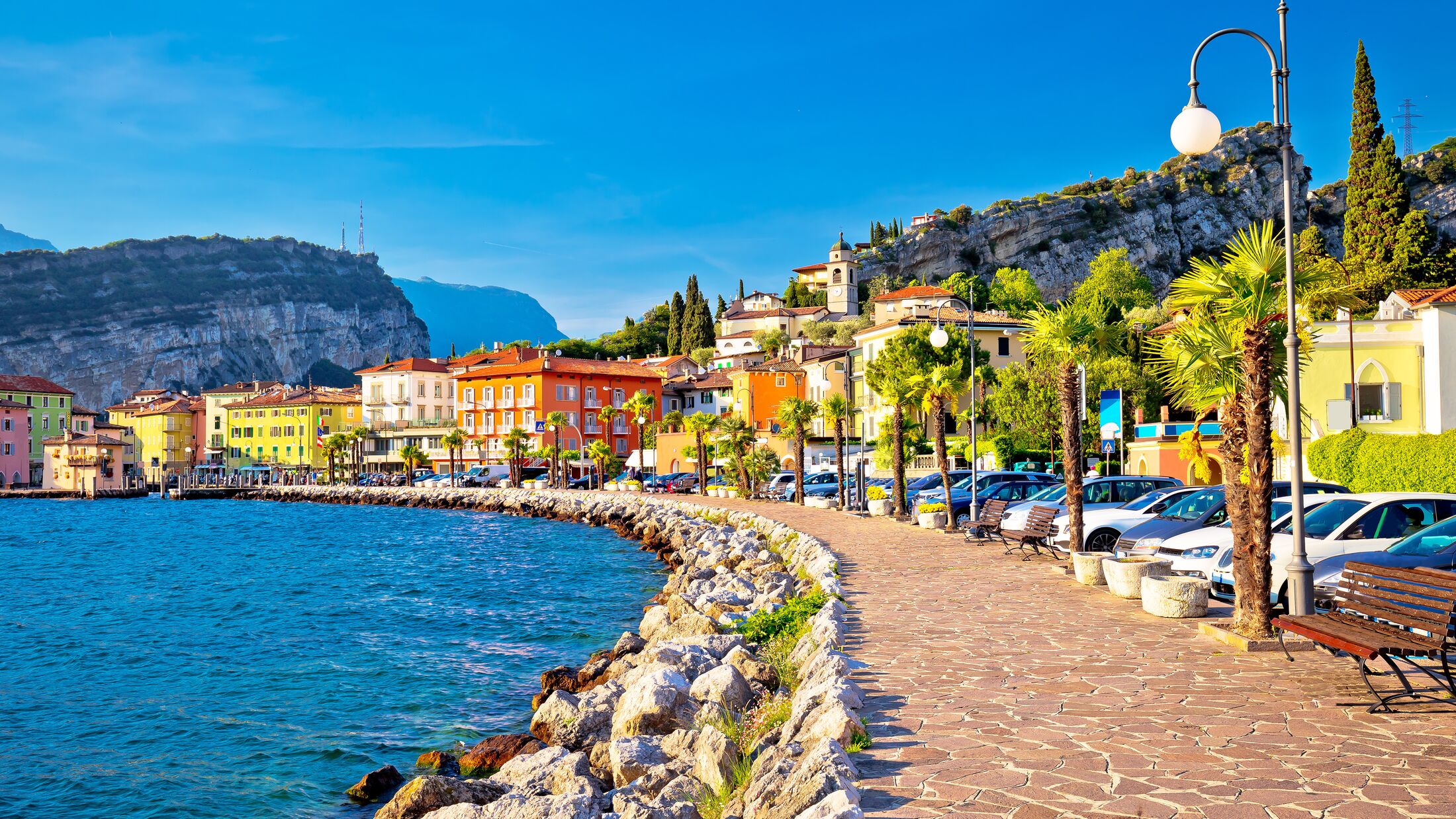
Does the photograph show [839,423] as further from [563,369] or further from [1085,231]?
[1085,231]

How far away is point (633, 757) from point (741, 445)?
4430cm

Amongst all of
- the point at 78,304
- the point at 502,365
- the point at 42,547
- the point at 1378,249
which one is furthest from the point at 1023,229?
the point at 78,304

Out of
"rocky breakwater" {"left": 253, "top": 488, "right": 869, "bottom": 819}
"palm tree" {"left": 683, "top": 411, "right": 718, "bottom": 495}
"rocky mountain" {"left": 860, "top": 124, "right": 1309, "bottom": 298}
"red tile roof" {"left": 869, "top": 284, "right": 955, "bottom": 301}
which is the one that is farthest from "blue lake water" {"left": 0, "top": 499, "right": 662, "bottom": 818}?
"rocky mountain" {"left": 860, "top": 124, "right": 1309, "bottom": 298}

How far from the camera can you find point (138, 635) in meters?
23.7

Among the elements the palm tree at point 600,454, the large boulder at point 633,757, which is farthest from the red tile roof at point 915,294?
the large boulder at point 633,757

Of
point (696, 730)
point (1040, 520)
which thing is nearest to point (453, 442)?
point (1040, 520)

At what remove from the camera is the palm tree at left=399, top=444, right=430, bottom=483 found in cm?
10529

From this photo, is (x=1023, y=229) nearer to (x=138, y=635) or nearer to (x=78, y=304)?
(x=138, y=635)

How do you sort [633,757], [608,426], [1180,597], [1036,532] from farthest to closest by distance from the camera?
[608,426] < [1036,532] < [1180,597] < [633,757]

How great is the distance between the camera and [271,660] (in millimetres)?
20078

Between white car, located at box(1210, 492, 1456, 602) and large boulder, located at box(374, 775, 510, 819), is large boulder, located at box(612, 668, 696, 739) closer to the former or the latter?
large boulder, located at box(374, 775, 510, 819)

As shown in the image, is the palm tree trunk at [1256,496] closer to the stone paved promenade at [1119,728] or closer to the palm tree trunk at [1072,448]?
the stone paved promenade at [1119,728]

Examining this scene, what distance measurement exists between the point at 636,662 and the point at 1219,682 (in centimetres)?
787

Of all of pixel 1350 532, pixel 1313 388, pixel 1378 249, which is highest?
pixel 1378 249
